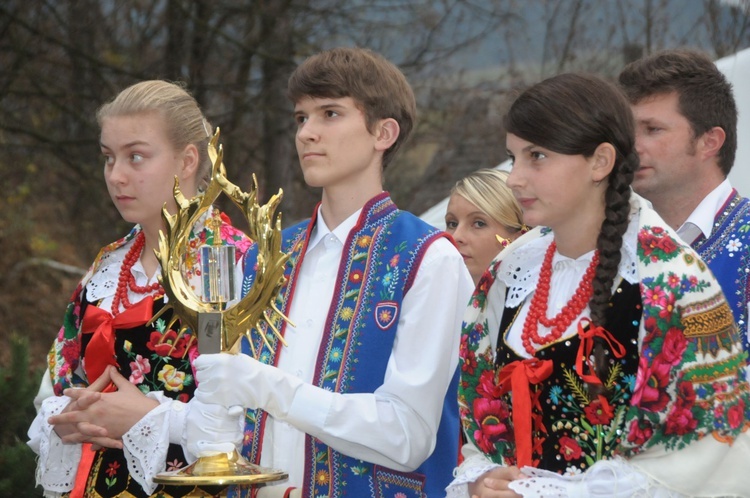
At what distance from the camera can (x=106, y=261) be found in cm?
332

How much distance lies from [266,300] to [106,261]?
1.07 metres

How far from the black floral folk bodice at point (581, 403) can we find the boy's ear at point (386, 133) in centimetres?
83

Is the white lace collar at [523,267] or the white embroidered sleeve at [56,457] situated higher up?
the white lace collar at [523,267]

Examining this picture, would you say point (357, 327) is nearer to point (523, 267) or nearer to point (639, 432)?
point (523, 267)

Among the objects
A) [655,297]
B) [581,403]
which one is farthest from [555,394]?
[655,297]

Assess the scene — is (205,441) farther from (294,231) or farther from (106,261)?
(106,261)

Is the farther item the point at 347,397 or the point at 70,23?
the point at 70,23

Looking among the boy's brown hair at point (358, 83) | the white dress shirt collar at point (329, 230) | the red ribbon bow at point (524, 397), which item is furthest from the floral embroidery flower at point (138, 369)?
the red ribbon bow at point (524, 397)

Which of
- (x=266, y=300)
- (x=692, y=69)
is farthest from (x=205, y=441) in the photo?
(x=692, y=69)

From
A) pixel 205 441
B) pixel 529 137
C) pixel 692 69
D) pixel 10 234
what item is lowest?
pixel 205 441

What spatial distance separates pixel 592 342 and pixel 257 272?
759mm

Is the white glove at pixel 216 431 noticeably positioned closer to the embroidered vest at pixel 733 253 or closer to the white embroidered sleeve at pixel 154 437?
the white embroidered sleeve at pixel 154 437

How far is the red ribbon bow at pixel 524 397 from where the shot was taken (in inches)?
93.7

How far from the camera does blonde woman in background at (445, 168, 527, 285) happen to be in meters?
3.72
